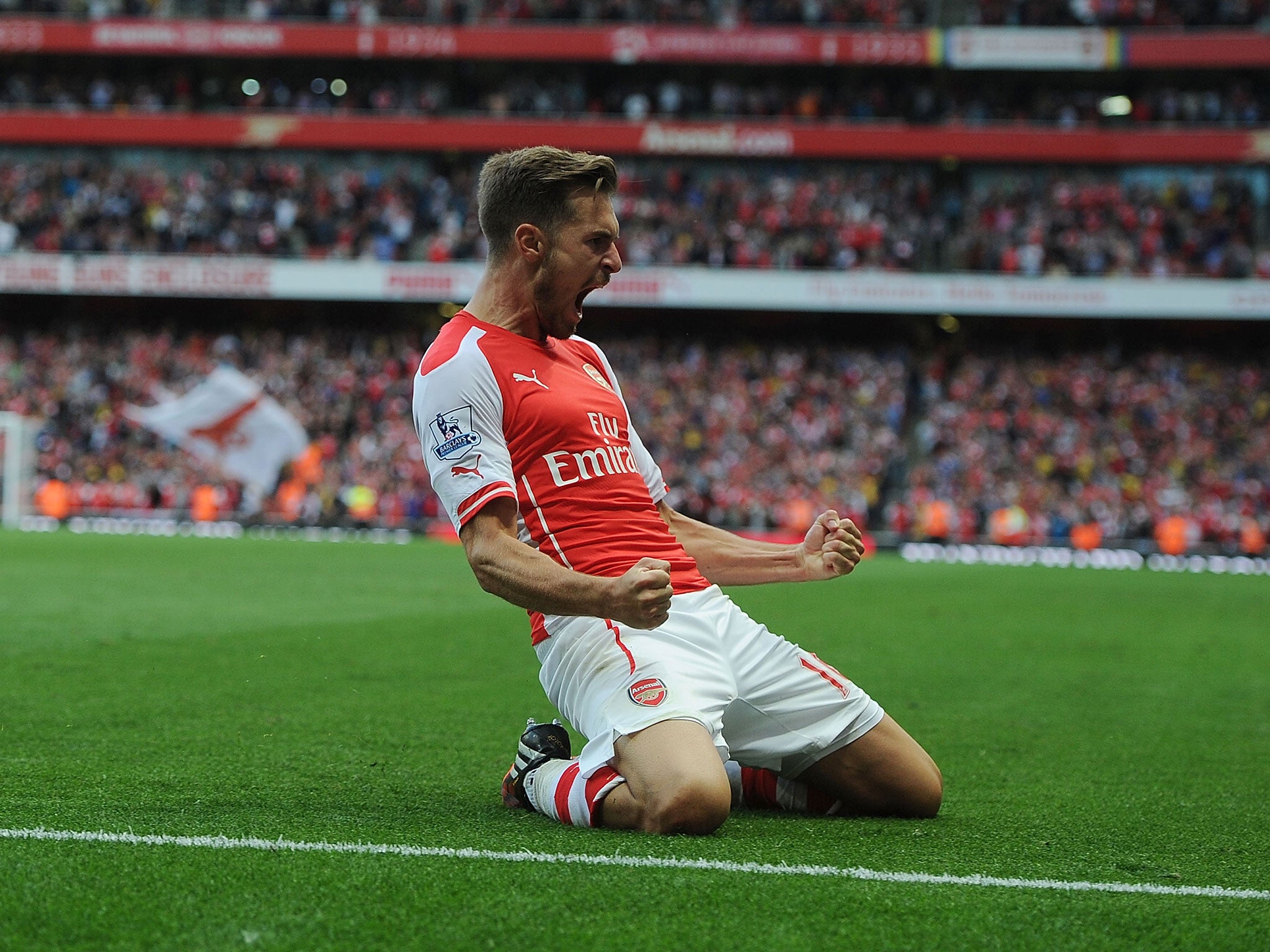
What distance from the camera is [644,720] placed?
13.3 ft

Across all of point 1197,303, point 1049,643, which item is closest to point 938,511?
point 1197,303

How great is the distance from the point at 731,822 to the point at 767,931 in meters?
1.36

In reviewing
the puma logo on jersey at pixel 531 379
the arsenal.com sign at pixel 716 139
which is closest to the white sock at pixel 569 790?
the puma logo on jersey at pixel 531 379

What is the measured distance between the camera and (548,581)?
3834 mm

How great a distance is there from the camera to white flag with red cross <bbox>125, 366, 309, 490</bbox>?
2553cm

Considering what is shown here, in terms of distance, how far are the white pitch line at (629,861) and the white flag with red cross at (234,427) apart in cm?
2253

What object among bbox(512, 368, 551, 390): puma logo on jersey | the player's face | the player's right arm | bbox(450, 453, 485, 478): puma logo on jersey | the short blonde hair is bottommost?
the player's right arm

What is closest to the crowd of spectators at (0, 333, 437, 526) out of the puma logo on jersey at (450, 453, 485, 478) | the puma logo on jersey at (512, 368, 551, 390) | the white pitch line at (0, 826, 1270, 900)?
the puma logo on jersey at (512, 368, 551, 390)

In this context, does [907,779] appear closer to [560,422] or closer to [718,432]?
[560,422]

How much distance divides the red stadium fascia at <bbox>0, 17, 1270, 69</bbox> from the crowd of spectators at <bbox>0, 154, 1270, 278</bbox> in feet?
8.68

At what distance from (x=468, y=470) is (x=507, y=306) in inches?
24.7

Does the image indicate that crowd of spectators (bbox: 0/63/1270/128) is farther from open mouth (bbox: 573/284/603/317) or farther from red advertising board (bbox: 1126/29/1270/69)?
open mouth (bbox: 573/284/603/317)

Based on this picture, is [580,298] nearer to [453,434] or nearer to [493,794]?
[453,434]

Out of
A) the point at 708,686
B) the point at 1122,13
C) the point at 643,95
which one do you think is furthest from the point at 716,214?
the point at 708,686
